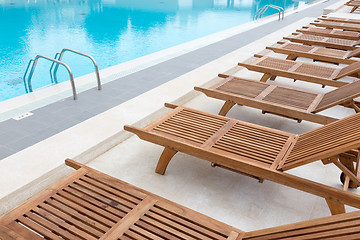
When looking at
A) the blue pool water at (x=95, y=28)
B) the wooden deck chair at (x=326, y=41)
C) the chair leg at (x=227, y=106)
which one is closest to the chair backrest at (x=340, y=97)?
the chair leg at (x=227, y=106)

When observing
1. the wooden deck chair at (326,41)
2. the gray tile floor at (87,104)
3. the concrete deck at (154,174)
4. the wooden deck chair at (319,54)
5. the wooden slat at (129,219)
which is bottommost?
the concrete deck at (154,174)

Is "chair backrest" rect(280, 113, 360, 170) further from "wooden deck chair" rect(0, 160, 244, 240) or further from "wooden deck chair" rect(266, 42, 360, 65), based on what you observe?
"wooden deck chair" rect(266, 42, 360, 65)

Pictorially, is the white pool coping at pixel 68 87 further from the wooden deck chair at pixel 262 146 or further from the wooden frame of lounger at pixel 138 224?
the wooden frame of lounger at pixel 138 224

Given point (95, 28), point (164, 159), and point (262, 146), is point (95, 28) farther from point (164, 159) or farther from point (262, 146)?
point (262, 146)

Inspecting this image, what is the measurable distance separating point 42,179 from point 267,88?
284 centimetres

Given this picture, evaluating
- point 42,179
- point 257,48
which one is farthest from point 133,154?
point 257,48

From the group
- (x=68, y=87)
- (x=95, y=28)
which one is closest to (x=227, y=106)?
(x=68, y=87)

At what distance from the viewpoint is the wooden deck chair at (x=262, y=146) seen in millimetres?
2289

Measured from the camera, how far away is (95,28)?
12.1m

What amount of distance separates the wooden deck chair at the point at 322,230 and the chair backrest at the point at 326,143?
69 centimetres

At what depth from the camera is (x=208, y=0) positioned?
21.8 meters

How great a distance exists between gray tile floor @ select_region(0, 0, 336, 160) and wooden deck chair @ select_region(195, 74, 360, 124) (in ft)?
4.29

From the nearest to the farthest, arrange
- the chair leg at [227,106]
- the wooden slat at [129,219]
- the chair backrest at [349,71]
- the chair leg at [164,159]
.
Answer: the wooden slat at [129,219] < the chair leg at [164,159] < the chair leg at [227,106] < the chair backrest at [349,71]

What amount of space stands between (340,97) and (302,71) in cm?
142
